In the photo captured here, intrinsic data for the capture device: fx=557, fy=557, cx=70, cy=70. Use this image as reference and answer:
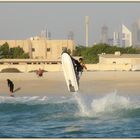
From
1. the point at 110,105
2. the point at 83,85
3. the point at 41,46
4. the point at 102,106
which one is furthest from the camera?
the point at 41,46

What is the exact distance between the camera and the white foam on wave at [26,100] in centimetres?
2502

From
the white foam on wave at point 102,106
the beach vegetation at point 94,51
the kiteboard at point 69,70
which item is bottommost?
the beach vegetation at point 94,51

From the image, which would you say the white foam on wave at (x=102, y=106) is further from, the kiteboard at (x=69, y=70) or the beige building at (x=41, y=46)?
the beige building at (x=41, y=46)

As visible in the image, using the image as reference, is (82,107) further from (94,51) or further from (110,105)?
(94,51)

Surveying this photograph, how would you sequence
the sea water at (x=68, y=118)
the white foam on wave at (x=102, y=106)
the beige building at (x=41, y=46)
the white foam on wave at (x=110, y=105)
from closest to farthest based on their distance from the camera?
1. the sea water at (x=68, y=118)
2. the white foam on wave at (x=102, y=106)
3. the white foam on wave at (x=110, y=105)
4. the beige building at (x=41, y=46)

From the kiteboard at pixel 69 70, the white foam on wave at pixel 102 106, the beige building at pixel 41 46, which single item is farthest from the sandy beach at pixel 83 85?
the beige building at pixel 41 46

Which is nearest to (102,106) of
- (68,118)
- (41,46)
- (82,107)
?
(82,107)

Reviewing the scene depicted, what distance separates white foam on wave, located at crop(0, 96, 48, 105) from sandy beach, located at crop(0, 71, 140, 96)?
1639 mm

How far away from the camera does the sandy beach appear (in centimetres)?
3028

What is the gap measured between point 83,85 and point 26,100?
804cm

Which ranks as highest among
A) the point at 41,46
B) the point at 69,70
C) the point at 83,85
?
the point at 69,70

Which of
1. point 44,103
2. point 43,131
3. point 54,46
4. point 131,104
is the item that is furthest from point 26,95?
point 54,46

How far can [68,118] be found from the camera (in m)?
19.6

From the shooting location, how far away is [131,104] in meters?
23.3
